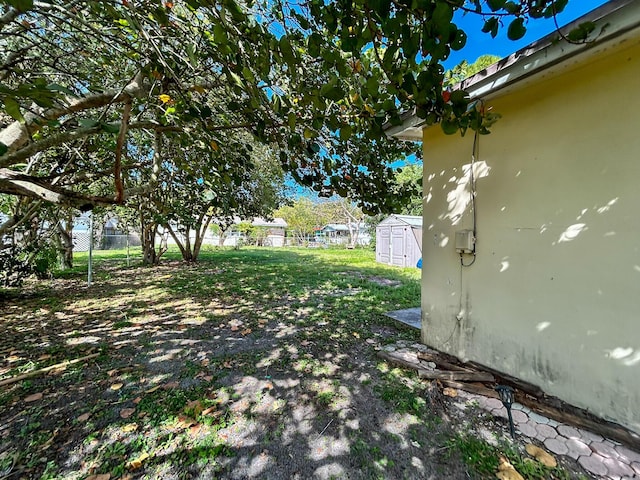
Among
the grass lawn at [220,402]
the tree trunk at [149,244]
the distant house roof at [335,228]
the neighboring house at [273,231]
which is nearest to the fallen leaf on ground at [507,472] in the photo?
the grass lawn at [220,402]

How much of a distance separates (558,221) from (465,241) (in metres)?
0.68

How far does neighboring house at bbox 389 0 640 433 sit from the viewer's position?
5.64 ft

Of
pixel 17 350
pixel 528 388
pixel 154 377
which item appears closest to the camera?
pixel 528 388

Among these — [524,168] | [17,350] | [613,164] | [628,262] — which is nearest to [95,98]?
[17,350]

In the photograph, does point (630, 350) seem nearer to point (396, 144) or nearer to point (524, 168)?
point (524, 168)

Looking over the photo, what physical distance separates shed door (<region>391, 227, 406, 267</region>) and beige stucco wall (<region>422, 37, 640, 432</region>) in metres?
9.16

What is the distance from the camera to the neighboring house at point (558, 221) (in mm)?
1719

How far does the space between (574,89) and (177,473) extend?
133 inches

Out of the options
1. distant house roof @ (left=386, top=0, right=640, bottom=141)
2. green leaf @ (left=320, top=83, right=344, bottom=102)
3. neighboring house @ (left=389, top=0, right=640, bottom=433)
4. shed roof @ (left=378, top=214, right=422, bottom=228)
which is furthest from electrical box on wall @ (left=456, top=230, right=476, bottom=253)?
shed roof @ (left=378, top=214, right=422, bottom=228)

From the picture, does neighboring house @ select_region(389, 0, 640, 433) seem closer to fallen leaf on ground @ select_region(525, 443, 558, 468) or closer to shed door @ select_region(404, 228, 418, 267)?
fallen leaf on ground @ select_region(525, 443, 558, 468)

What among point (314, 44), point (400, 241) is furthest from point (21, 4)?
point (400, 241)

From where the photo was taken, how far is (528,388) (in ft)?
6.93

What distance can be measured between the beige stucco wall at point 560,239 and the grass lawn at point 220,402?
703 mm

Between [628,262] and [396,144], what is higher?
[396,144]
